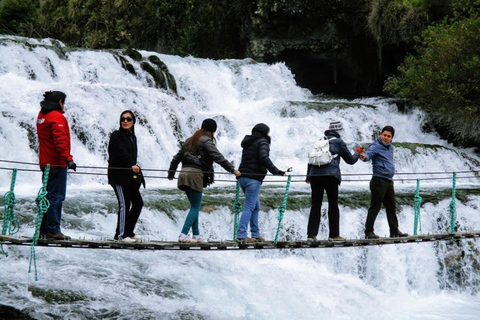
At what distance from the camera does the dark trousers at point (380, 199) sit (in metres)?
8.37

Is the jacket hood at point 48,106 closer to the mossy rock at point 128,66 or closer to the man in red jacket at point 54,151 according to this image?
the man in red jacket at point 54,151

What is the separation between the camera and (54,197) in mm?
6867

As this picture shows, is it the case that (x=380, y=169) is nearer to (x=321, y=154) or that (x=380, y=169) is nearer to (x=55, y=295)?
(x=321, y=154)

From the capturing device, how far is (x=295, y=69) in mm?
24188

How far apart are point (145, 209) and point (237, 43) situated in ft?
50.3

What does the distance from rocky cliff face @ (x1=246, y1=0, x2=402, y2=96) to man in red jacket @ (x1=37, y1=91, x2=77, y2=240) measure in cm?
1710

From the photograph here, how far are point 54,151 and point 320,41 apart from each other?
17851mm

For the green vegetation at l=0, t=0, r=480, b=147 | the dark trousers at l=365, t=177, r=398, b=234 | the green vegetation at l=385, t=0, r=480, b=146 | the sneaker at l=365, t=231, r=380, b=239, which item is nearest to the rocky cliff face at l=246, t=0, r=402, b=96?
the green vegetation at l=0, t=0, r=480, b=147

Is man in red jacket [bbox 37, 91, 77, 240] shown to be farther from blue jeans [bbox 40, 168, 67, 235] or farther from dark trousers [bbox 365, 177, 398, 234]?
dark trousers [bbox 365, 177, 398, 234]

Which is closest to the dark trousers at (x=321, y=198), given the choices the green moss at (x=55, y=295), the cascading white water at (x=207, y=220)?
the cascading white water at (x=207, y=220)

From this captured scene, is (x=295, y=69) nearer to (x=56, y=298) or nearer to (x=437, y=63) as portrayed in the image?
(x=437, y=63)

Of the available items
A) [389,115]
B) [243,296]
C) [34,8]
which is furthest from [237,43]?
[243,296]

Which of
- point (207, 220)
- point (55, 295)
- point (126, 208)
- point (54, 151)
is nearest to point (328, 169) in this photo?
point (126, 208)

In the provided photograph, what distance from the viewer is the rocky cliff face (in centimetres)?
2302
